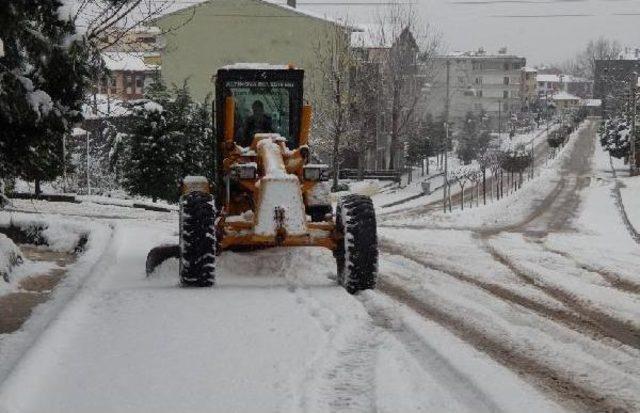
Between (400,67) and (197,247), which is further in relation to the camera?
(400,67)

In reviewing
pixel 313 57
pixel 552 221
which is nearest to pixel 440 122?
pixel 313 57

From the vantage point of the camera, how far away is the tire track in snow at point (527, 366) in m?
5.65

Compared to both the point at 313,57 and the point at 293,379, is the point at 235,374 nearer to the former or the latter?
the point at 293,379

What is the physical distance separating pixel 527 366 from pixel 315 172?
482cm

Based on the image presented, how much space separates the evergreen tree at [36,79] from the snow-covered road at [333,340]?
1.80 m

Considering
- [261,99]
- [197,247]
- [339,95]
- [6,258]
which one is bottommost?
[6,258]

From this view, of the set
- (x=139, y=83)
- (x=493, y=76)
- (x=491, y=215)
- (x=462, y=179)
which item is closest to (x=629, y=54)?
(x=493, y=76)

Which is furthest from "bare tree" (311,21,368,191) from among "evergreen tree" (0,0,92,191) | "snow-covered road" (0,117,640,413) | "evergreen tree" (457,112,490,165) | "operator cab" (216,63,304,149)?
"evergreen tree" (0,0,92,191)

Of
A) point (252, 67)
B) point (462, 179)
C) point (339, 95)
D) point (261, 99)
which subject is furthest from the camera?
point (462, 179)

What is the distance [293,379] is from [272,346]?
3.10 feet

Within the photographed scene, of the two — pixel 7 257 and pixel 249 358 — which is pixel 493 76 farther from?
pixel 249 358

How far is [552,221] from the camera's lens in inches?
1031

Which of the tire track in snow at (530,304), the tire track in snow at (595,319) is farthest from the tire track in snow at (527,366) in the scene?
the tire track in snow at (595,319)

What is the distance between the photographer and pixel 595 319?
8461 millimetres
